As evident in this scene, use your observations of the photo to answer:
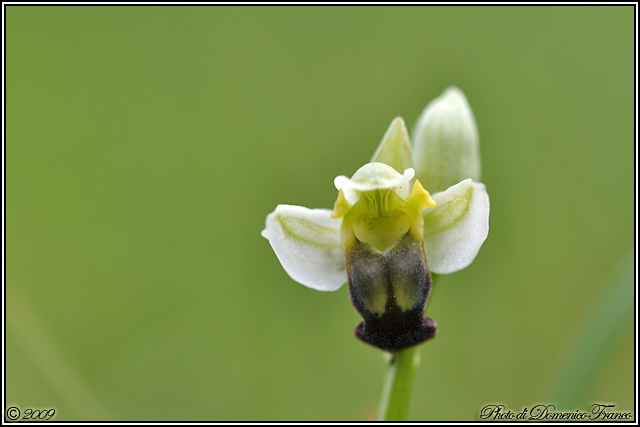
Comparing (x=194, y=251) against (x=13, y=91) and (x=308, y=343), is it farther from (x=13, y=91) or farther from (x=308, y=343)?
(x=13, y=91)

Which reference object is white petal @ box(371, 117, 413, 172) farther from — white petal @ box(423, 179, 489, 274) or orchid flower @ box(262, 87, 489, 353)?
white petal @ box(423, 179, 489, 274)

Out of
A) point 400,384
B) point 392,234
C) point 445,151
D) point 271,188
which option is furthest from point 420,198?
point 271,188

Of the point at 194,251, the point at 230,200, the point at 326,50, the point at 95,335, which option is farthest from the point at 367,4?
the point at 95,335

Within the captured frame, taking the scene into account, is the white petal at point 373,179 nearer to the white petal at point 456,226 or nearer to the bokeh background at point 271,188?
the white petal at point 456,226

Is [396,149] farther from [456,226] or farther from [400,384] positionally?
[400,384]

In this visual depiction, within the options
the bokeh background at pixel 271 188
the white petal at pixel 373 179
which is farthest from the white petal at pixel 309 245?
the bokeh background at pixel 271 188

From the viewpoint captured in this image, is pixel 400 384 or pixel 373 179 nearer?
pixel 373 179
